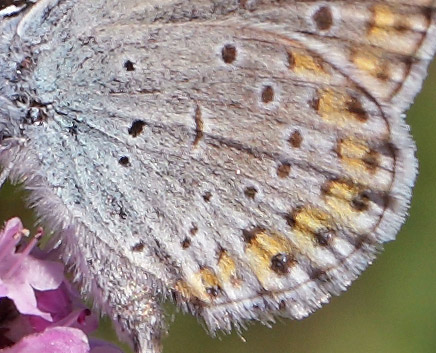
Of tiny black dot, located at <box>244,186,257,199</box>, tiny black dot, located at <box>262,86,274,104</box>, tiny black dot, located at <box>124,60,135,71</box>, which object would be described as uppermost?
tiny black dot, located at <box>124,60,135,71</box>

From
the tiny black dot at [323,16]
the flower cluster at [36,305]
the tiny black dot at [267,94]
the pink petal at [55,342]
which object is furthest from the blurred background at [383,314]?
the tiny black dot at [323,16]

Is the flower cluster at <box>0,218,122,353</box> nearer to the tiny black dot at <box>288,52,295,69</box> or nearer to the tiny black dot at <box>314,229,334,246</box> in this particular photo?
the tiny black dot at <box>314,229,334,246</box>

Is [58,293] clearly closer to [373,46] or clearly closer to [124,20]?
[124,20]

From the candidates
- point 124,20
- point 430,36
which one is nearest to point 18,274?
point 124,20

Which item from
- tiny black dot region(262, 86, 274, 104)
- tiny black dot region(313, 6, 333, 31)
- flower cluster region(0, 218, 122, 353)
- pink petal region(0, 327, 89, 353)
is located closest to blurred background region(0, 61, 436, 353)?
flower cluster region(0, 218, 122, 353)

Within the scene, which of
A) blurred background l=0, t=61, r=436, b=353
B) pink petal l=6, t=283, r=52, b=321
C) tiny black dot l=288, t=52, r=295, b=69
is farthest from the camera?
blurred background l=0, t=61, r=436, b=353

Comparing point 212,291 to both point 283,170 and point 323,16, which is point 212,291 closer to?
point 283,170

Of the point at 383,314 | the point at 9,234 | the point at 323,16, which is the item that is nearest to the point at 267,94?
the point at 323,16
